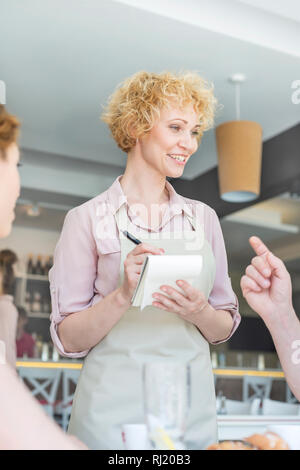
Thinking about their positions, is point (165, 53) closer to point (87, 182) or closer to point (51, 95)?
point (51, 95)

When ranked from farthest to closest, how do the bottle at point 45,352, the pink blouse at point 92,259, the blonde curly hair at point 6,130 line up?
1. the bottle at point 45,352
2. the pink blouse at point 92,259
3. the blonde curly hair at point 6,130

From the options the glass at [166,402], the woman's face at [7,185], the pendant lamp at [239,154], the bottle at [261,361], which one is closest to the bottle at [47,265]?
the pendant lamp at [239,154]

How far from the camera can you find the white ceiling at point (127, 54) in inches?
132

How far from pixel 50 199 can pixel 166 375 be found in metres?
5.13

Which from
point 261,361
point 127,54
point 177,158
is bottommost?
point 261,361

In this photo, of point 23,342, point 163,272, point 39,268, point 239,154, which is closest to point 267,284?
point 163,272

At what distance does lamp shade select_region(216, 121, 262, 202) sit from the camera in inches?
151

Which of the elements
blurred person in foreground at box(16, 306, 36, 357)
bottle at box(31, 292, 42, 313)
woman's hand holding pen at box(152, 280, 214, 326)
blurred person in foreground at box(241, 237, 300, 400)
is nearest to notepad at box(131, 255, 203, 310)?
woman's hand holding pen at box(152, 280, 214, 326)

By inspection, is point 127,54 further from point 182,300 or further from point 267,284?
point 267,284

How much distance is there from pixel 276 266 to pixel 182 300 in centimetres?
27

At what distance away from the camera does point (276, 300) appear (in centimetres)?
121

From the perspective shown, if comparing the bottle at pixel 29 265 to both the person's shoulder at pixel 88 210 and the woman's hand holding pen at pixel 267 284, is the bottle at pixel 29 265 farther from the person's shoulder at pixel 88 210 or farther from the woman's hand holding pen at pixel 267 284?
the woman's hand holding pen at pixel 267 284
